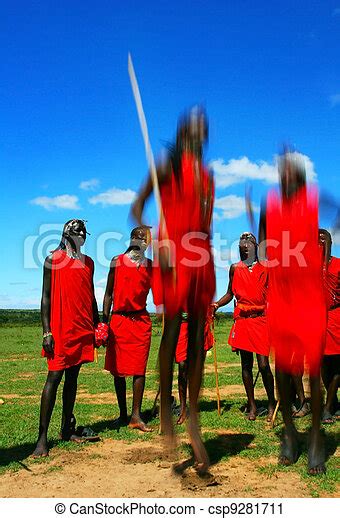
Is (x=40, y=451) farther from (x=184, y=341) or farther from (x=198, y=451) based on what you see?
(x=184, y=341)

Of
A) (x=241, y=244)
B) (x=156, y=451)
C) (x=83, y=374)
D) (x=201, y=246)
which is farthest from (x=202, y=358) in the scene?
(x=83, y=374)

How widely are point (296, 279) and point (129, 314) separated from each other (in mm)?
2877

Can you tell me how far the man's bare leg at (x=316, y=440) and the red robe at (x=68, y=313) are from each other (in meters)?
2.54

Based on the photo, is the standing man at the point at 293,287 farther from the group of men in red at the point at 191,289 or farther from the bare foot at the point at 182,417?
the bare foot at the point at 182,417

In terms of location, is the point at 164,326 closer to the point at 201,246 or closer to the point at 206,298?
the point at 206,298

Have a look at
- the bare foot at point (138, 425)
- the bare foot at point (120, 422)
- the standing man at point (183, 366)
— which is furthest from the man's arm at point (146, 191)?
the bare foot at point (120, 422)

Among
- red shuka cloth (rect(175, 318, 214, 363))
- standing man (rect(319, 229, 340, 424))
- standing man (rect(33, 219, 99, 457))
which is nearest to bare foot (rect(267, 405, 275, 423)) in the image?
standing man (rect(319, 229, 340, 424))

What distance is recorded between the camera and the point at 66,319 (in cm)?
622

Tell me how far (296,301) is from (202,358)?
108 centimetres

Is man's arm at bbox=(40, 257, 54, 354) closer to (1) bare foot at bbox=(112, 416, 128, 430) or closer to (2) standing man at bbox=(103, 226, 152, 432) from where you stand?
(2) standing man at bbox=(103, 226, 152, 432)

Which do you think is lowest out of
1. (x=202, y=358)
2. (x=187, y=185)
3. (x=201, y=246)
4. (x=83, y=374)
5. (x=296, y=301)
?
(x=83, y=374)

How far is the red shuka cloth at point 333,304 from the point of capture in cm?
738

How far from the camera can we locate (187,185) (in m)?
4.79
